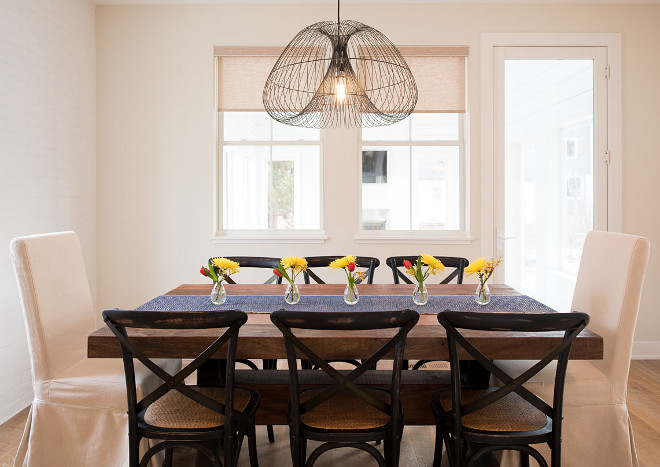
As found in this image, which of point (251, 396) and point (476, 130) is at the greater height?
point (476, 130)

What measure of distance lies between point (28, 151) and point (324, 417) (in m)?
2.63

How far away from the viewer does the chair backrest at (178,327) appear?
172cm

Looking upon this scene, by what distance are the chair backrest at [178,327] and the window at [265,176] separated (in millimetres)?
2509

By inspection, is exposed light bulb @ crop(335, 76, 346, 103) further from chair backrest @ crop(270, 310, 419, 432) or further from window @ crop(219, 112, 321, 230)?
Result: window @ crop(219, 112, 321, 230)

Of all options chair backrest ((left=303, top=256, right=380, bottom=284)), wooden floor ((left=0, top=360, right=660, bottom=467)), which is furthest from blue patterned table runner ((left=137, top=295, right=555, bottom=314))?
wooden floor ((left=0, top=360, right=660, bottom=467))

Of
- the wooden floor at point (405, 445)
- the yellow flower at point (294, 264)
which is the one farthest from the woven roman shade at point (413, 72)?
the wooden floor at point (405, 445)

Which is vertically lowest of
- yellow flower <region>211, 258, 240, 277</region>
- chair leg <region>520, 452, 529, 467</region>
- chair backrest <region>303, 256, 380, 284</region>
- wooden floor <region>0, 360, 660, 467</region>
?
wooden floor <region>0, 360, 660, 467</region>

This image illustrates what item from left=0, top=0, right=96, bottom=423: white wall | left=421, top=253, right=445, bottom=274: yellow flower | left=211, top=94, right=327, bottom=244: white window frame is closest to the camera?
left=421, top=253, right=445, bottom=274: yellow flower

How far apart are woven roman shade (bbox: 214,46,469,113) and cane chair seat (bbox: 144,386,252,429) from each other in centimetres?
271

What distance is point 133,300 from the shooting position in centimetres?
434

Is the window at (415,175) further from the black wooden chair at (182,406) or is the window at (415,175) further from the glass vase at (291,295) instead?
the black wooden chair at (182,406)

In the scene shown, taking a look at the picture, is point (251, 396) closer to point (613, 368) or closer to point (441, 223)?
point (613, 368)

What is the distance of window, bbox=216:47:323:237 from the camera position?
4398 mm

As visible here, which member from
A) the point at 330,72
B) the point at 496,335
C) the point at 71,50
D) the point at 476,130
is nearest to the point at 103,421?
the point at 496,335
